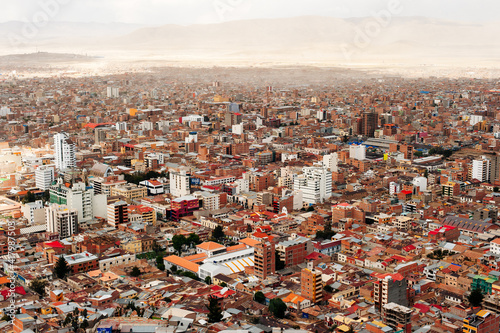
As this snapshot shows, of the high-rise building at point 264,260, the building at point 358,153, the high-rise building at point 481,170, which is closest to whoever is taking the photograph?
the high-rise building at point 264,260

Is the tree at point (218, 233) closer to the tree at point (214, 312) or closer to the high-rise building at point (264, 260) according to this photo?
the high-rise building at point (264, 260)

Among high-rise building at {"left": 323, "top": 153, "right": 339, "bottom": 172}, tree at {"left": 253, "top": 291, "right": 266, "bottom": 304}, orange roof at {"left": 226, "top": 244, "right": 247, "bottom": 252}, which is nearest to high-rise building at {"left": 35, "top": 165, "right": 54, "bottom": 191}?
orange roof at {"left": 226, "top": 244, "right": 247, "bottom": 252}

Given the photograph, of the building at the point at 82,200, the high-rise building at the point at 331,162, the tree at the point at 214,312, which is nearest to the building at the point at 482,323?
the tree at the point at 214,312

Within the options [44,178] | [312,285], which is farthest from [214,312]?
[44,178]

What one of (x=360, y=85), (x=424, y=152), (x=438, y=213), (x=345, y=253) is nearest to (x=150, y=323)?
(x=345, y=253)

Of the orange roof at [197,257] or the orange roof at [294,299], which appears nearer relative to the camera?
the orange roof at [294,299]

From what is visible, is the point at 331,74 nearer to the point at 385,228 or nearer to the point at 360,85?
the point at 360,85
